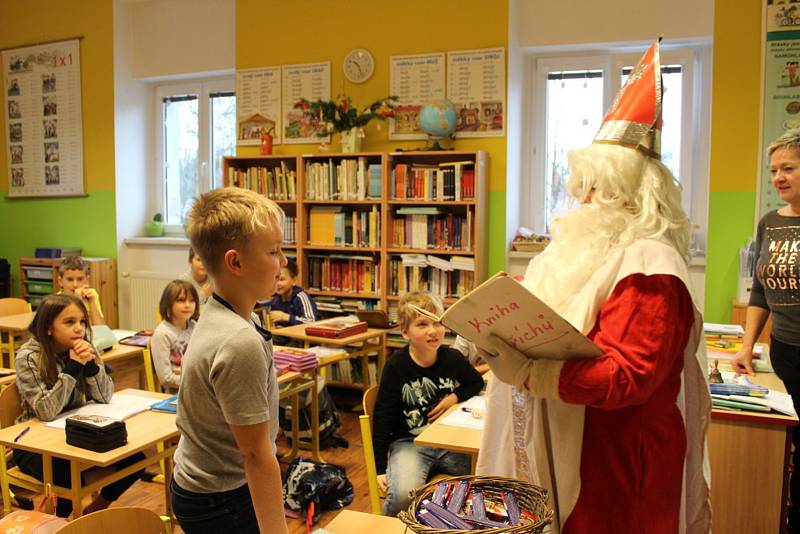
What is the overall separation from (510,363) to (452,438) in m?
0.93

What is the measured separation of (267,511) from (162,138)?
6.05 meters

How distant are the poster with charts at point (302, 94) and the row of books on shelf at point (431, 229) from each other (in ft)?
3.20

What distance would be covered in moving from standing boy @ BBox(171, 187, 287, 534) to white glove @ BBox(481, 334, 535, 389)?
18.0 inches

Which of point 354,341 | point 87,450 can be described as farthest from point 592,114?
point 87,450

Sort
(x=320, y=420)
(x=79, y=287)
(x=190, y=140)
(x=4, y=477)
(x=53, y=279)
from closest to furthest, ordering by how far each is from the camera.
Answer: (x=4, y=477), (x=320, y=420), (x=79, y=287), (x=53, y=279), (x=190, y=140)

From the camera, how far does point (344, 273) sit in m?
5.27

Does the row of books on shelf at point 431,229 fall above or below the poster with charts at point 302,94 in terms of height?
below

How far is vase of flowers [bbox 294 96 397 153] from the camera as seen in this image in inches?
201

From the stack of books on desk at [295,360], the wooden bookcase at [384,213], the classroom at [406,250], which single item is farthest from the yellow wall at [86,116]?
the stack of books on desk at [295,360]

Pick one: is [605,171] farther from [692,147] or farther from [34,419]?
[692,147]

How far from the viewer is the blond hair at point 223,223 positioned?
54.1 inches

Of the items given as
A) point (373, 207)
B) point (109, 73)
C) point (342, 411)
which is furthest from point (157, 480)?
point (109, 73)

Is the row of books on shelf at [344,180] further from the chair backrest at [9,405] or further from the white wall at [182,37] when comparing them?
the chair backrest at [9,405]

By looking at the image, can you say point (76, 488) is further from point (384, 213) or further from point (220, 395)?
point (384, 213)
